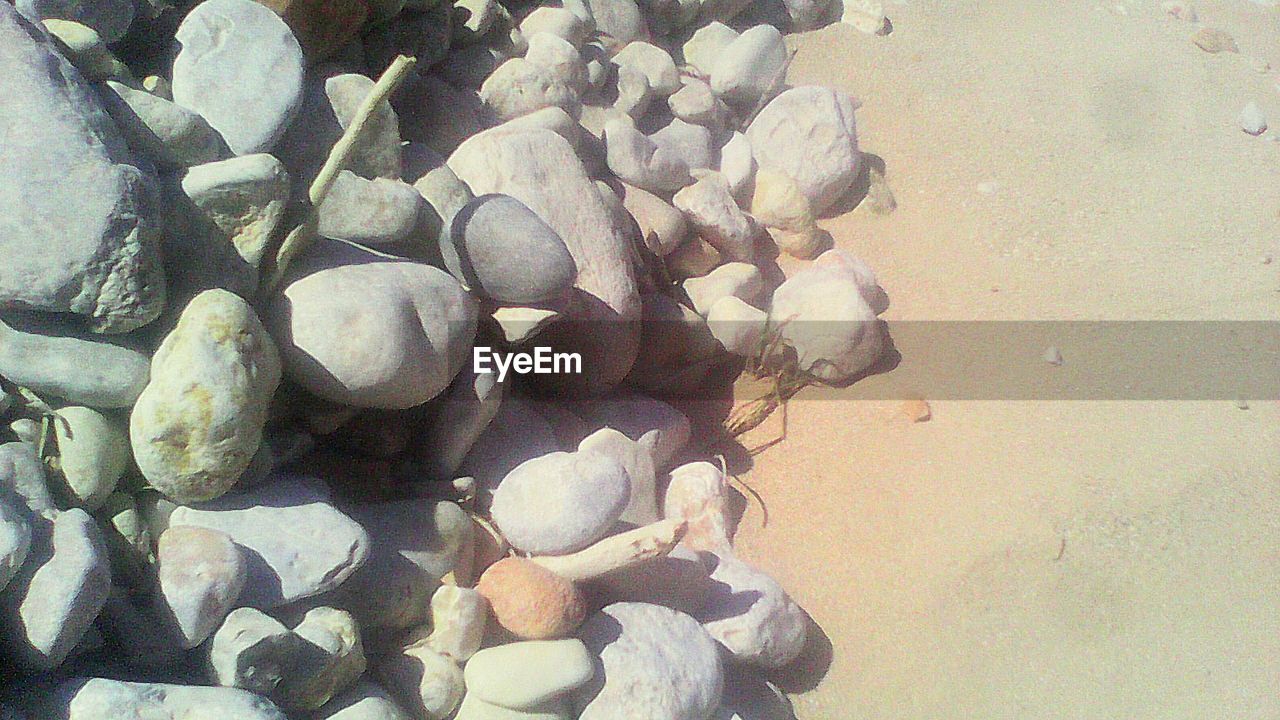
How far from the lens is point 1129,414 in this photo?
117 inches

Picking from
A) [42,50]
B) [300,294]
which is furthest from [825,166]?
[42,50]

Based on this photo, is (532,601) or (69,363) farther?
(532,601)

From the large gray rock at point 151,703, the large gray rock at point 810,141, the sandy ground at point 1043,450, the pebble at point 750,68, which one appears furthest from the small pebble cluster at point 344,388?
the pebble at point 750,68

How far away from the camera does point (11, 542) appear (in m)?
1.43

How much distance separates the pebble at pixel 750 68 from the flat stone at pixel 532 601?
2526mm

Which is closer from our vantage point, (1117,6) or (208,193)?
(208,193)

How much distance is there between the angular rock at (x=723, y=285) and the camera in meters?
3.11

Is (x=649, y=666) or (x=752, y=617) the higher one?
(x=649, y=666)

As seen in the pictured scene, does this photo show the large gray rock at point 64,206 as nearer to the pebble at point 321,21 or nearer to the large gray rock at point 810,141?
the pebble at point 321,21

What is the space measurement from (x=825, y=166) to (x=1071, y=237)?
107 cm

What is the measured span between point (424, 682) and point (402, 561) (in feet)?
0.84

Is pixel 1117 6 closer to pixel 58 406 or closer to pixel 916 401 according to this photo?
pixel 916 401

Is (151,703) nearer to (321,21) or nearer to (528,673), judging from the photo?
(528,673)

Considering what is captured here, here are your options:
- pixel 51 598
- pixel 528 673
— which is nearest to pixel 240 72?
pixel 51 598
